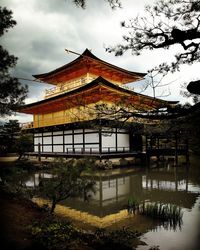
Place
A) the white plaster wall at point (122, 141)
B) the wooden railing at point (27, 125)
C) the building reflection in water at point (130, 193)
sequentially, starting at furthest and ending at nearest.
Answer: the wooden railing at point (27, 125)
the white plaster wall at point (122, 141)
the building reflection in water at point (130, 193)

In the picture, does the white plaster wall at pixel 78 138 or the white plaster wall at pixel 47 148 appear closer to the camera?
the white plaster wall at pixel 78 138

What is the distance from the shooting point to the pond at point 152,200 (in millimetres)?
5730

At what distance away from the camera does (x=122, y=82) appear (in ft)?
89.1

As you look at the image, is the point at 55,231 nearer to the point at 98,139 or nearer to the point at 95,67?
the point at 98,139

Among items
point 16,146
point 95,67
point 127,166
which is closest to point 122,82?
point 95,67

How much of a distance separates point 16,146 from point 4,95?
46.2 feet

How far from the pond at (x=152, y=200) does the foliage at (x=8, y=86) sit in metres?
4.14

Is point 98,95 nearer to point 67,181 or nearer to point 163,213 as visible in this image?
point 163,213

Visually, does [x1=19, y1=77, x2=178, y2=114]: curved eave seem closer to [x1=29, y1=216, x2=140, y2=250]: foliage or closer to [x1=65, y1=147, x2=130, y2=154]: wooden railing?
[x1=29, y1=216, x2=140, y2=250]: foliage

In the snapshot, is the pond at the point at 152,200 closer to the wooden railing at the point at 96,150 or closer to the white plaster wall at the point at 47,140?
the wooden railing at the point at 96,150

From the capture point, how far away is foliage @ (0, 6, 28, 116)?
279 inches

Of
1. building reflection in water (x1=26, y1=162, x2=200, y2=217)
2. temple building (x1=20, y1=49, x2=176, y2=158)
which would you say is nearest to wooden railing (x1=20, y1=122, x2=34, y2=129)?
temple building (x1=20, y1=49, x2=176, y2=158)

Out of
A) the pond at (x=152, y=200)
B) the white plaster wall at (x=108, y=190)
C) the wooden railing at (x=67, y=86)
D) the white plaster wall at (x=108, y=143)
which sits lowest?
the white plaster wall at (x=108, y=190)

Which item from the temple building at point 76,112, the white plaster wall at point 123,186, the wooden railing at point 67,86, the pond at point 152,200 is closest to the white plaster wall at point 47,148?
the temple building at point 76,112
